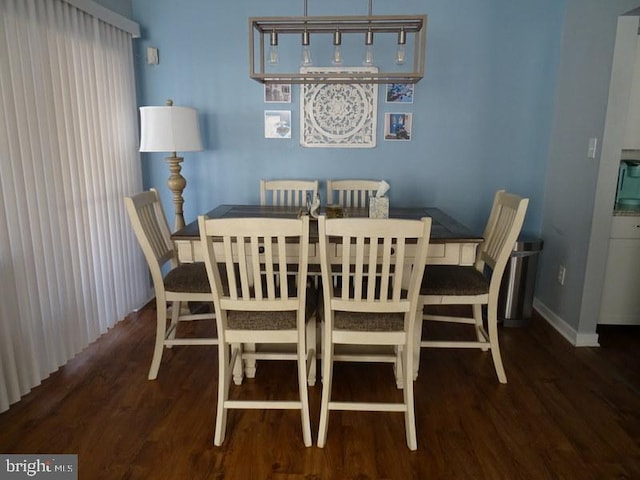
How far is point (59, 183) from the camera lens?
2.40m

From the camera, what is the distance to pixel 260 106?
3.38 m

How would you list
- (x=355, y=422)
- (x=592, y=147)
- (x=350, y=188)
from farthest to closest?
(x=350, y=188), (x=592, y=147), (x=355, y=422)

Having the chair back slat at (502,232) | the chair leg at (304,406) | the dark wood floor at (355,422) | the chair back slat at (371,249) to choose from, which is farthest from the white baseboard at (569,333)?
the chair leg at (304,406)

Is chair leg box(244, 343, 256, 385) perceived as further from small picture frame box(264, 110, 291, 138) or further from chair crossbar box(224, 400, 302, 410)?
small picture frame box(264, 110, 291, 138)

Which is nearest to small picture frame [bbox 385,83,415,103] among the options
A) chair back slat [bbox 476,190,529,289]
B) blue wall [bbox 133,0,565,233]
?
blue wall [bbox 133,0,565,233]

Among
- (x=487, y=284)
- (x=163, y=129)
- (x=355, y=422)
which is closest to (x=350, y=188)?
(x=487, y=284)

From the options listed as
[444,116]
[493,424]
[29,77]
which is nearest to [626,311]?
[493,424]

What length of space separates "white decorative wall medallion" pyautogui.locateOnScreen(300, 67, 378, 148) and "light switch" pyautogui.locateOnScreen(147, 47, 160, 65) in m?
1.14

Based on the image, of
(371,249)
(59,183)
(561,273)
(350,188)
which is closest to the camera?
(371,249)

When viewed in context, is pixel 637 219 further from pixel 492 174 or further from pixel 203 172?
pixel 203 172

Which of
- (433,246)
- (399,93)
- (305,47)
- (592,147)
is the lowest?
(433,246)

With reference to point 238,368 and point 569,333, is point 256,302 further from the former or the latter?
point 569,333

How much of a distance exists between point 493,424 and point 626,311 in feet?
5.33

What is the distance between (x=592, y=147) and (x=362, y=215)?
4.88 ft
